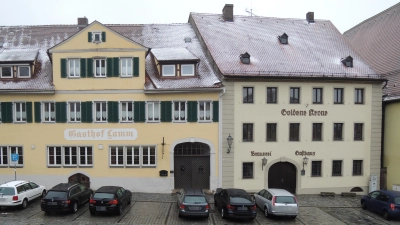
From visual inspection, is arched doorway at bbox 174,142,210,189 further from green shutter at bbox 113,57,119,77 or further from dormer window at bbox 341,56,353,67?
dormer window at bbox 341,56,353,67

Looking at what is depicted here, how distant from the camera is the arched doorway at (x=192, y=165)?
23781mm

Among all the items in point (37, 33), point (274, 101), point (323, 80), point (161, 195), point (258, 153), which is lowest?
point (161, 195)

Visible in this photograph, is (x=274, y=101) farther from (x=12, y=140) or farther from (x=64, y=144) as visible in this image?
(x=12, y=140)

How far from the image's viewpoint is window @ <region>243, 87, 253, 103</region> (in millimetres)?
23547

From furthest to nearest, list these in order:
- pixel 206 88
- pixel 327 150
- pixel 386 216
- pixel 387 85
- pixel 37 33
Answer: pixel 37 33 → pixel 387 85 → pixel 327 150 → pixel 206 88 → pixel 386 216

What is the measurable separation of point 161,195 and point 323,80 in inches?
594

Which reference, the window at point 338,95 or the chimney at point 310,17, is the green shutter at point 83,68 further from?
the chimney at point 310,17

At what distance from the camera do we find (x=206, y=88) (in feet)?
74.3

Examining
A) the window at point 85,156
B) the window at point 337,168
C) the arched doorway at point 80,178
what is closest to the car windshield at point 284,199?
the window at point 337,168

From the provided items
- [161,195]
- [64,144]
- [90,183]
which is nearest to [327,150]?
[161,195]

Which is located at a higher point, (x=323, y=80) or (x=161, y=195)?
(x=323, y=80)

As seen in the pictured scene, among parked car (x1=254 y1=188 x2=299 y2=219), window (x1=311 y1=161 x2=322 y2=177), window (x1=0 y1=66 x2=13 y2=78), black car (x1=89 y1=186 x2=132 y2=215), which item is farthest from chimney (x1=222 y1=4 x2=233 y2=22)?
black car (x1=89 y1=186 x2=132 y2=215)

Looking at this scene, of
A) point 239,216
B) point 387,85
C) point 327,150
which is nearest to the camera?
point 239,216

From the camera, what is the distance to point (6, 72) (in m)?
24.4
